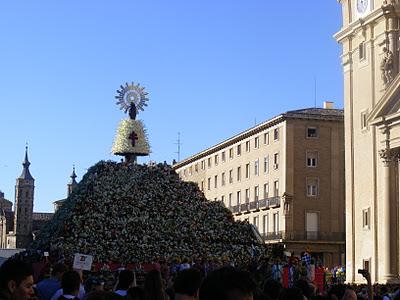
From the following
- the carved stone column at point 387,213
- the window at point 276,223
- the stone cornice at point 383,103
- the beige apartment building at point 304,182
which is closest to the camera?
the stone cornice at point 383,103

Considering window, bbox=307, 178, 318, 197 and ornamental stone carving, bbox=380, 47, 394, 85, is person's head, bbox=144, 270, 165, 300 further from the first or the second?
window, bbox=307, 178, 318, 197

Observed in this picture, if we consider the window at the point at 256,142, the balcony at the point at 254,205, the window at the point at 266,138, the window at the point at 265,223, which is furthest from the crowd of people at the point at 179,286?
the window at the point at 256,142

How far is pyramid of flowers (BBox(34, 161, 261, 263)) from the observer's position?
2970cm

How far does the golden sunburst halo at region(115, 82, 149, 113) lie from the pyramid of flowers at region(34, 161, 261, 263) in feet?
15.7

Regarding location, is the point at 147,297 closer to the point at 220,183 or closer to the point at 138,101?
the point at 138,101

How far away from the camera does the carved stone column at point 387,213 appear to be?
4178 cm

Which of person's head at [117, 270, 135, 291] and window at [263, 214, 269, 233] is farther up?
window at [263, 214, 269, 233]

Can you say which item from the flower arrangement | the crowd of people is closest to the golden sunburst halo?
the flower arrangement

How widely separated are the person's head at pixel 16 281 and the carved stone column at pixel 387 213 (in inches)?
1449

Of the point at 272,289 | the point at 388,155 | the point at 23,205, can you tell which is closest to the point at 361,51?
the point at 388,155

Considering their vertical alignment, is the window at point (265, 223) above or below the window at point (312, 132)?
below

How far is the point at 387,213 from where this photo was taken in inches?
1655

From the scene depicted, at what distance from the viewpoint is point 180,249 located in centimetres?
3034

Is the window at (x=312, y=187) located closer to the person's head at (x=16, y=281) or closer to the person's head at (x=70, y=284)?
the person's head at (x=70, y=284)
